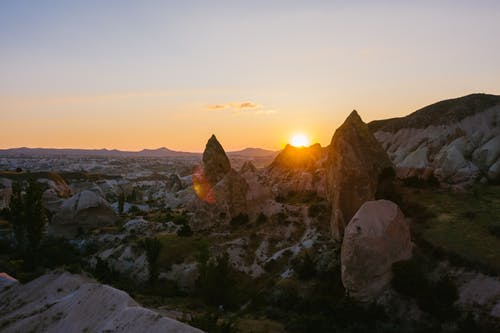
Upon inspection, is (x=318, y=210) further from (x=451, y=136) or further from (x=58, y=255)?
(x=451, y=136)

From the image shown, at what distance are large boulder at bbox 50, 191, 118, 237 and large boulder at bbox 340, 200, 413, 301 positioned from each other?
44.7m

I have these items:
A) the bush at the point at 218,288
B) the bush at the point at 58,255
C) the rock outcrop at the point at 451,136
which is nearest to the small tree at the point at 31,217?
the bush at the point at 58,255

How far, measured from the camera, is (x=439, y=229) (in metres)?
27.8

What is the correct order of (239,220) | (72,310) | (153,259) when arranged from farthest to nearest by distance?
(239,220)
(153,259)
(72,310)

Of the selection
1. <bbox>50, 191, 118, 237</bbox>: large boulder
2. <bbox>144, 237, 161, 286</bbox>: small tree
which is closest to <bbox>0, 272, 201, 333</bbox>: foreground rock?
<bbox>144, 237, 161, 286</bbox>: small tree

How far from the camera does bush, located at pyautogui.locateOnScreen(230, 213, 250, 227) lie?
44.5 meters

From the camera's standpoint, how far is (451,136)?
6594 centimetres

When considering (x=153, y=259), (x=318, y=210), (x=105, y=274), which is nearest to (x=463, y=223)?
(x=318, y=210)

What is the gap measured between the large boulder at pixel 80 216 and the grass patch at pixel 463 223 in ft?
146

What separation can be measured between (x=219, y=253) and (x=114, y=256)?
11642 mm

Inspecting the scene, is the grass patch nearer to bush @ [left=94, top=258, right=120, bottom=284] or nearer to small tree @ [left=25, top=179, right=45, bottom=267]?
bush @ [left=94, top=258, right=120, bottom=284]

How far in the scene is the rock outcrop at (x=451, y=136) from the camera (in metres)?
54.4

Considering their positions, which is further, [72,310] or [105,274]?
[105,274]

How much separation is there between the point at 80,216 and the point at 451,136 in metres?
58.8
